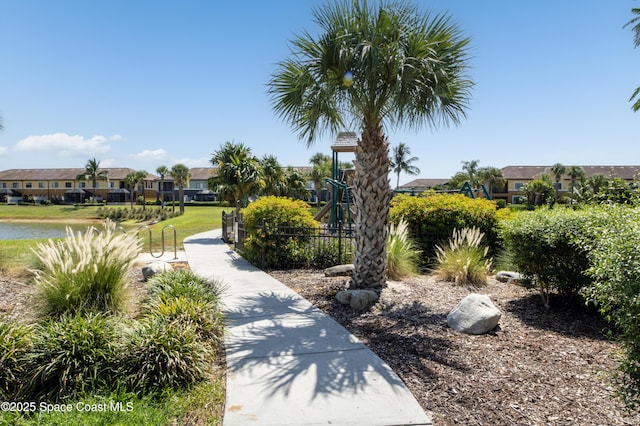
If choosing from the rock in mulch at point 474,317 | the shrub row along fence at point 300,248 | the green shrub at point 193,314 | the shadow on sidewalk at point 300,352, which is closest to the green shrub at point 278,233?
the shrub row along fence at point 300,248

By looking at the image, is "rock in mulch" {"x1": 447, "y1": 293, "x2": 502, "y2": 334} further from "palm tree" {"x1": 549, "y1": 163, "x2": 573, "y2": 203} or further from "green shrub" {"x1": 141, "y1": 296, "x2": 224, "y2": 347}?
"palm tree" {"x1": 549, "y1": 163, "x2": 573, "y2": 203}

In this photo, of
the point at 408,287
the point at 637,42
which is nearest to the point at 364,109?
the point at 408,287

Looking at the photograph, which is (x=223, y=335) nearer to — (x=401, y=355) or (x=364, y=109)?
(x=401, y=355)

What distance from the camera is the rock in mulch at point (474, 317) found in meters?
5.80

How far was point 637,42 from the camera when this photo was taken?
2669 cm

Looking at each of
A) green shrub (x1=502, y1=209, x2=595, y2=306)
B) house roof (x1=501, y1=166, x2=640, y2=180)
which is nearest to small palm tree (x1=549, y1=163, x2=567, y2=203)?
house roof (x1=501, y1=166, x2=640, y2=180)

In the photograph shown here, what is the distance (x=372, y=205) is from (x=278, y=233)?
4.04m

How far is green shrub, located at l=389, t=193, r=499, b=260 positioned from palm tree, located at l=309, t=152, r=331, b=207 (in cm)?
4508

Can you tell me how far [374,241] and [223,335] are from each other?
3.62 metres

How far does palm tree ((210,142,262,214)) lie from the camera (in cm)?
2023

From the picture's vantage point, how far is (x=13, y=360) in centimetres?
407

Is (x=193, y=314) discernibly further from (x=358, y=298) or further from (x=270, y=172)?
(x=270, y=172)

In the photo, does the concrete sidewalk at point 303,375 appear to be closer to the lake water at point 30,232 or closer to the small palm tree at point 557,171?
the lake water at point 30,232

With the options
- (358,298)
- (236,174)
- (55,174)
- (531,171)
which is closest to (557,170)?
(531,171)
